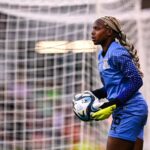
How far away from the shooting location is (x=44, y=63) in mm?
6891

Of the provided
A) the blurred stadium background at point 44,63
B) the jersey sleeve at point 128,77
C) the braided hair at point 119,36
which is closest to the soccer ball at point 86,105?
Result: the jersey sleeve at point 128,77

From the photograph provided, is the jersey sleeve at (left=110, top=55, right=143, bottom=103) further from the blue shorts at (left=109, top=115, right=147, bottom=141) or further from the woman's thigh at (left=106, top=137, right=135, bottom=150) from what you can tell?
the woman's thigh at (left=106, top=137, right=135, bottom=150)

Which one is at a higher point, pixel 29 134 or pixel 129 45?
pixel 129 45

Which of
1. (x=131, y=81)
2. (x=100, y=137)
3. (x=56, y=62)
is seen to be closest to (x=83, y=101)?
(x=131, y=81)

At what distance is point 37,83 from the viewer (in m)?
6.83

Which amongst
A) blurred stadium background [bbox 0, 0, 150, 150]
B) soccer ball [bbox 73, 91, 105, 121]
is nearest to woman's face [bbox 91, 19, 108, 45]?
soccer ball [bbox 73, 91, 105, 121]

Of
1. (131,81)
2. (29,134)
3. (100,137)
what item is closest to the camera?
(131,81)

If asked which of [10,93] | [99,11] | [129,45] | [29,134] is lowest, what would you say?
[29,134]

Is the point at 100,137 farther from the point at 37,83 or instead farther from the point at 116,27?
the point at 116,27

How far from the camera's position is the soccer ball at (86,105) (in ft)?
12.4

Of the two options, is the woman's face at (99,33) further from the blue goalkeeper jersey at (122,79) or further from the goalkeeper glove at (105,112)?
the goalkeeper glove at (105,112)

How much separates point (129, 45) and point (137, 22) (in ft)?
10.4

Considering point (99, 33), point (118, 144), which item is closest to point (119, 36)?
point (99, 33)

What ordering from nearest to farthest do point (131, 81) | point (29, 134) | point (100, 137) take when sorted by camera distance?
point (131, 81) → point (100, 137) → point (29, 134)
